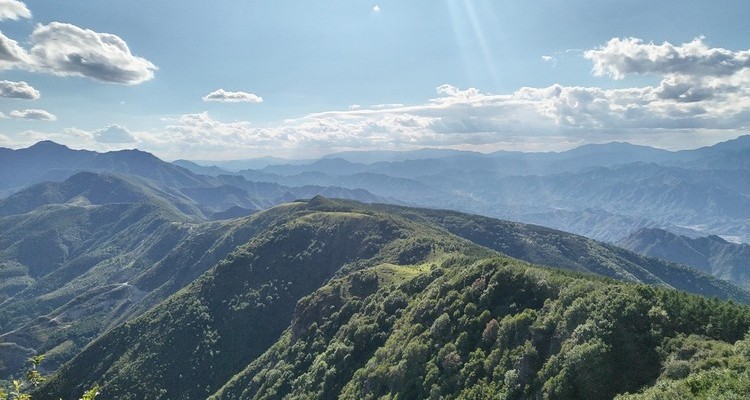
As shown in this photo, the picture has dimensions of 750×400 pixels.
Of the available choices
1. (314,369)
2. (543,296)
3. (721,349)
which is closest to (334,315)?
(314,369)

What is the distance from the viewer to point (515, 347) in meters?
77.8

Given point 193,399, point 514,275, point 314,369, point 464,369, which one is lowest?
point 193,399

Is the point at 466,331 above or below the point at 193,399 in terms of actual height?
above

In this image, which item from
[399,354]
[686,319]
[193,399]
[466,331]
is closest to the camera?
[686,319]

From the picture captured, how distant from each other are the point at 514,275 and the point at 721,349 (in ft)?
142

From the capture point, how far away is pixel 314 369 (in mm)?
134750

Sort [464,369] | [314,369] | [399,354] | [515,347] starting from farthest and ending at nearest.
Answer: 1. [314,369]
2. [399,354]
3. [464,369]
4. [515,347]

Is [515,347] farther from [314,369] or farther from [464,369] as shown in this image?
[314,369]

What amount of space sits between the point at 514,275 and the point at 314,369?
237ft

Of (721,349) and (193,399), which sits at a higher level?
(721,349)

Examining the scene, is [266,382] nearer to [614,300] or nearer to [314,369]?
[314,369]

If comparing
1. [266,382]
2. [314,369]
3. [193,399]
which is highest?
[314,369]

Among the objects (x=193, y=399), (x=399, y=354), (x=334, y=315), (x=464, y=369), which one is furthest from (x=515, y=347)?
(x=193, y=399)

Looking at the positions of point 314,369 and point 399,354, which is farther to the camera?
point 314,369
